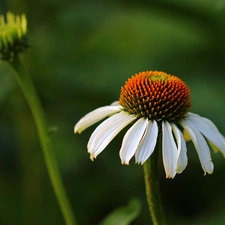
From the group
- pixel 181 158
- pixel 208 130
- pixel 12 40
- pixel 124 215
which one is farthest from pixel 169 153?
pixel 12 40

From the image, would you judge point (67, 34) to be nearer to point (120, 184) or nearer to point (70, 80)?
point (70, 80)

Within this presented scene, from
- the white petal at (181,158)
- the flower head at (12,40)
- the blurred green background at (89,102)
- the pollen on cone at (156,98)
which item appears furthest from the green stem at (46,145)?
the blurred green background at (89,102)

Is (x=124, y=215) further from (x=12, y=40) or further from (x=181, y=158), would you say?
(x=12, y=40)

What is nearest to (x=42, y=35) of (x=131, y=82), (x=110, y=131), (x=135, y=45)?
(x=135, y=45)

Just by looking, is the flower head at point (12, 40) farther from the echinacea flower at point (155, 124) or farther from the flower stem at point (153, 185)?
the flower stem at point (153, 185)

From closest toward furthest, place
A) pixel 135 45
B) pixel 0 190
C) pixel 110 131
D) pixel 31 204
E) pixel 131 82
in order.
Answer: pixel 110 131 < pixel 131 82 < pixel 31 204 < pixel 0 190 < pixel 135 45
